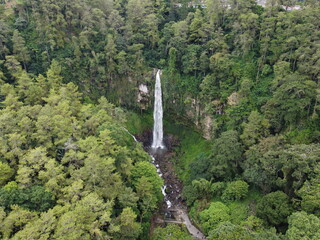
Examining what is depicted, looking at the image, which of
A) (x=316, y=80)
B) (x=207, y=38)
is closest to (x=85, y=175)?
(x=316, y=80)

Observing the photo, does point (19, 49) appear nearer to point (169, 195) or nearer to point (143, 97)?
point (143, 97)

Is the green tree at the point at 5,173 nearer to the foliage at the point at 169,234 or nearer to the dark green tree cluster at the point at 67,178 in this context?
the dark green tree cluster at the point at 67,178

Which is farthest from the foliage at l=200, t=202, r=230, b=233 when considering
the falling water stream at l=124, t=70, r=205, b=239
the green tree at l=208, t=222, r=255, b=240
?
the green tree at l=208, t=222, r=255, b=240

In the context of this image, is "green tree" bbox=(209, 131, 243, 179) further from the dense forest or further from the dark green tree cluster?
the dark green tree cluster

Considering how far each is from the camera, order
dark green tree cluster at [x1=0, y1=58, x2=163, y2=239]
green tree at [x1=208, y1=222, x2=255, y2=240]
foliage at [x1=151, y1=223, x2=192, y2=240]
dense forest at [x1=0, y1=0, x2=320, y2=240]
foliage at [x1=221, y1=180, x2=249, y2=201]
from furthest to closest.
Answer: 1. foliage at [x1=221, y1=180, x2=249, y2=201]
2. foliage at [x1=151, y1=223, x2=192, y2=240]
3. dense forest at [x1=0, y1=0, x2=320, y2=240]
4. green tree at [x1=208, y1=222, x2=255, y2=240]
5. dark green tree cluster at [x1=0, y1=58, x2=163, y2=239]

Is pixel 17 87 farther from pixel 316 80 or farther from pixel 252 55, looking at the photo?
pixel 316 80

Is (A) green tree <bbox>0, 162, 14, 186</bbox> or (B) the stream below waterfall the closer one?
(A) green tree <bbox>0, 162, 14, 186</bbox>

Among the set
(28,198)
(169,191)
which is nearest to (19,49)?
(28,198)
